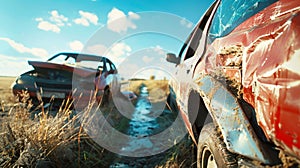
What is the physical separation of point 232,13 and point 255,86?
68cm

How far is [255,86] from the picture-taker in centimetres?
85

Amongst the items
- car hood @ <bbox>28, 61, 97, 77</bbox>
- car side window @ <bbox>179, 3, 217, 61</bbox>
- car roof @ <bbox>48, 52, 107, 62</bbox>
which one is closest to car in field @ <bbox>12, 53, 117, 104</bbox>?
car hood @ <bbox>28, 61, 97, 77</bbox>

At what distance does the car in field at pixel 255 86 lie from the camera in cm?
67

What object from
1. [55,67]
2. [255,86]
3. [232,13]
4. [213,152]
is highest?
[232,13]

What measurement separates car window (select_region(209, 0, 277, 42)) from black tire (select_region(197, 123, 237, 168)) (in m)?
0.68

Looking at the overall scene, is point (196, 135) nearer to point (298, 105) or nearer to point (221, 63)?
point (221, 63)

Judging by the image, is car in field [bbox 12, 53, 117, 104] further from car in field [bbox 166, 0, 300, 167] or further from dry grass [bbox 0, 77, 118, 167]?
car in field [bbox 166, 0, 300, 167]

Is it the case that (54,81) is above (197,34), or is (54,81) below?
below

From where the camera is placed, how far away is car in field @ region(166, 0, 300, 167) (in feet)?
2.20

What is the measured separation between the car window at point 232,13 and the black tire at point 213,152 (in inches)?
26.9

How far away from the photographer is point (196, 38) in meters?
2.65

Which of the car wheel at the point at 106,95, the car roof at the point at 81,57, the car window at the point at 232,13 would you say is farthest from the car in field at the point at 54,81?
the car window at the point at 232,13

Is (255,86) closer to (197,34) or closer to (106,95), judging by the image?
(197,34)

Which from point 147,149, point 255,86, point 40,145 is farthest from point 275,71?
point 147,149
